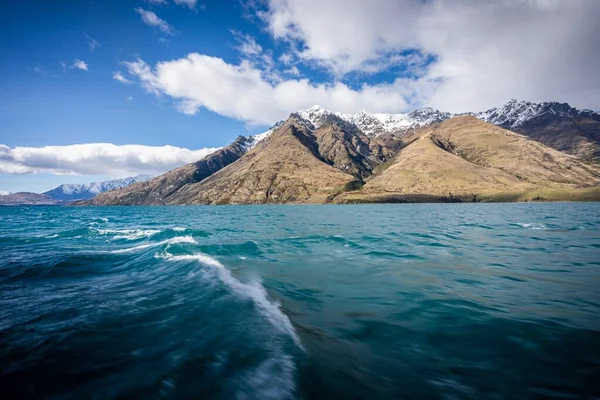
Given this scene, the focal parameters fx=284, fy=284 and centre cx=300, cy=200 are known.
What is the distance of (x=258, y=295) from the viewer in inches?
531

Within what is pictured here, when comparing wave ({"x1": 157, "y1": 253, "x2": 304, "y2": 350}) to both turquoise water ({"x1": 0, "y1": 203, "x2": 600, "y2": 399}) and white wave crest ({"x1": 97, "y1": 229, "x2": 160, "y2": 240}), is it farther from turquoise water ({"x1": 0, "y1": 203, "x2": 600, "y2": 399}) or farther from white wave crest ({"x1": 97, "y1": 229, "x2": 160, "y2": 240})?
white wave crest ({"x1": 97, "y1": 229, "x2": 160, "y2": 240})

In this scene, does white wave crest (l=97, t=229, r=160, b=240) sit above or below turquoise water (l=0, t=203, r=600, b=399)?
below

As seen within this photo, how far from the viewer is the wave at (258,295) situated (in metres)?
9.90

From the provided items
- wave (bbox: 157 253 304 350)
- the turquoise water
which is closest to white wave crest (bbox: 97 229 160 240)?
the turquoise water

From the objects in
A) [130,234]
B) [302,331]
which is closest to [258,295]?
[302,331]

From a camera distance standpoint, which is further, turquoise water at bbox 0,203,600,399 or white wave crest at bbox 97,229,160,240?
white wave crest at bbox 97,229,160,240

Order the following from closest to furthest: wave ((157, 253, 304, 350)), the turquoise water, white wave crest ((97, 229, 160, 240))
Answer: the turquoise water < wave ((157, 253, 304, 350)) < white wave crest ((97, 229, 160, 240))

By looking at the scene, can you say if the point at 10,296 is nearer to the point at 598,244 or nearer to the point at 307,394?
the point at 307,394

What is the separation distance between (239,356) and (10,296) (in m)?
12.2

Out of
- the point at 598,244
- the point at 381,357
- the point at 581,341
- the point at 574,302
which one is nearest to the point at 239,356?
the point at 381,357

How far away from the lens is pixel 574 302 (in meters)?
11.8

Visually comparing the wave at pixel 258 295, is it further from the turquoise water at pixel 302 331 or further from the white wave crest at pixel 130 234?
the white wave crest at pixel 130 234

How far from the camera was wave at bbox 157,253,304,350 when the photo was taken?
32.5ft

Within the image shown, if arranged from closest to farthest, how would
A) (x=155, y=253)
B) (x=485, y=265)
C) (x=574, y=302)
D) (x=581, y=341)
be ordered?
(x=581, y=341) → (x=574, y=302) → (x=485, y=265) → (x=155, y=253)
